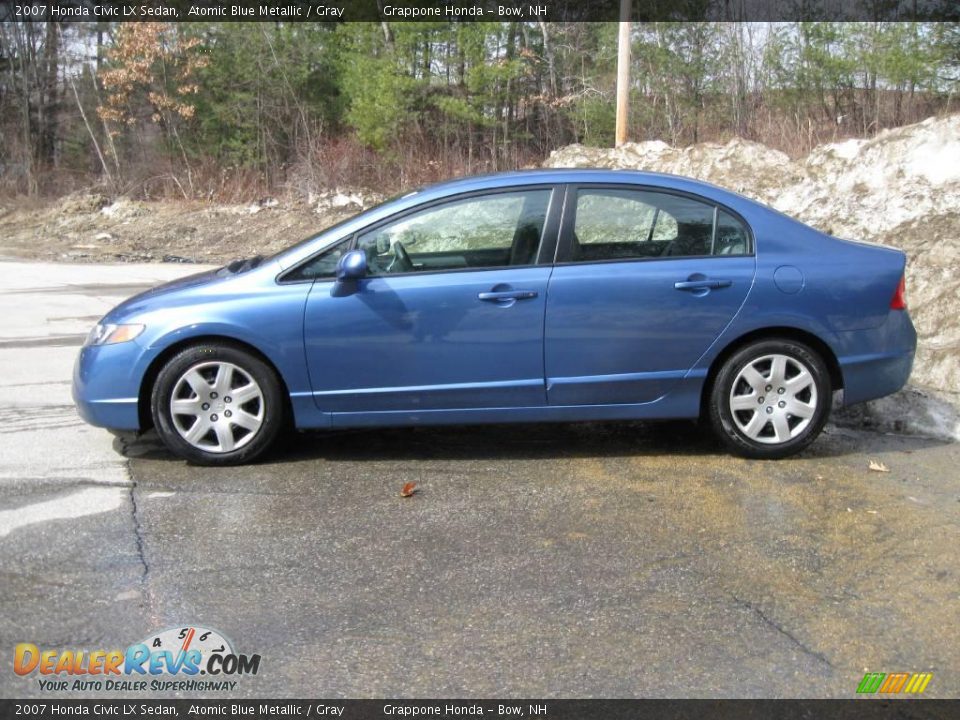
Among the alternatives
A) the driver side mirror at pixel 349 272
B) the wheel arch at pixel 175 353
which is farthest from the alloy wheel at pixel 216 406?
the driver side mirror at pixel 349 272

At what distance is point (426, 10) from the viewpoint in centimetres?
2650

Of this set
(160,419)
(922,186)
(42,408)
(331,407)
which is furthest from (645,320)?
(922,186)

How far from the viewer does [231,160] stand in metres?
29.2

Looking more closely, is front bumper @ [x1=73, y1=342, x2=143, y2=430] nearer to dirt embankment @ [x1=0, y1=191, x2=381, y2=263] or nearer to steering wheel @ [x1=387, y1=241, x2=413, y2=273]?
steering wheel @ [x1=387, y1=241, x2=413, y2=273]

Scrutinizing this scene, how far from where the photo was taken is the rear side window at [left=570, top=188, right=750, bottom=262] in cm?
559

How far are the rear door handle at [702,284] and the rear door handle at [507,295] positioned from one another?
2.68ft

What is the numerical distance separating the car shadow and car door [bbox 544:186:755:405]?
526mm

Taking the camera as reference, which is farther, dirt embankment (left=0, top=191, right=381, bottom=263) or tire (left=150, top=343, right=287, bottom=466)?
dirt embankment (left=0, top=191, right=381, bottom=263)

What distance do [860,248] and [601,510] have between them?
226 cm

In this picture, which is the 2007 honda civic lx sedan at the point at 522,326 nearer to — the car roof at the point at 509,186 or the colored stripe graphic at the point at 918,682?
the car roof at the point at 509,186

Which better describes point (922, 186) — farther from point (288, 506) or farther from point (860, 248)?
point (288, 506)

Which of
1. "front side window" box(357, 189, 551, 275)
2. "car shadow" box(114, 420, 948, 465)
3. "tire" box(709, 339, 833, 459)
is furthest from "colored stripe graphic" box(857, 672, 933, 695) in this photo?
"front side window" box(357, 189, 551, 275)

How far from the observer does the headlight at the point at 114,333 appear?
5.44m
